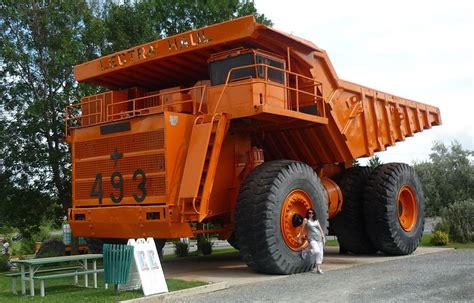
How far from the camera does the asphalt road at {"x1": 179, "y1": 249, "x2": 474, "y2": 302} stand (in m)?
8.61

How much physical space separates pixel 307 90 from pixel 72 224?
242 inches

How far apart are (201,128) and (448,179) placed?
65.5ft

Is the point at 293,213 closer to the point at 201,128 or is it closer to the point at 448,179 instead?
the point at 201,128

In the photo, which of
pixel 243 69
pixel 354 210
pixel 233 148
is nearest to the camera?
pixel 243 69

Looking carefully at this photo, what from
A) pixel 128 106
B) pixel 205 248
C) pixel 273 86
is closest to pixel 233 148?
pixel 273 86

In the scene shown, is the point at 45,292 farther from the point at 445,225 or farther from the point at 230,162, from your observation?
the point at 445,225

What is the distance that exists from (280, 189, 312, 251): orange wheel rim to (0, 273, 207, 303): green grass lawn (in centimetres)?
209

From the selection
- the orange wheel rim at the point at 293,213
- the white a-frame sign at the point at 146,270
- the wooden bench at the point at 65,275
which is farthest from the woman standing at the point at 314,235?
the wooden bench at the point at 65,275

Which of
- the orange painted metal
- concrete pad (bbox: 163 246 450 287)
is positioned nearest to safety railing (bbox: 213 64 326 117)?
the orange painted metal

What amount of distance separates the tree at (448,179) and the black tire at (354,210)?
41.1ft

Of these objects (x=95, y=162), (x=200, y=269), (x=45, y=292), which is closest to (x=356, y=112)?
(x=200, y=269)

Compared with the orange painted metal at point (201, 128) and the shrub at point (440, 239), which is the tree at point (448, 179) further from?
the orange painted metal at point (201, 128)

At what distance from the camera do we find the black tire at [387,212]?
14.7m

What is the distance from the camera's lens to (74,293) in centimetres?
977
